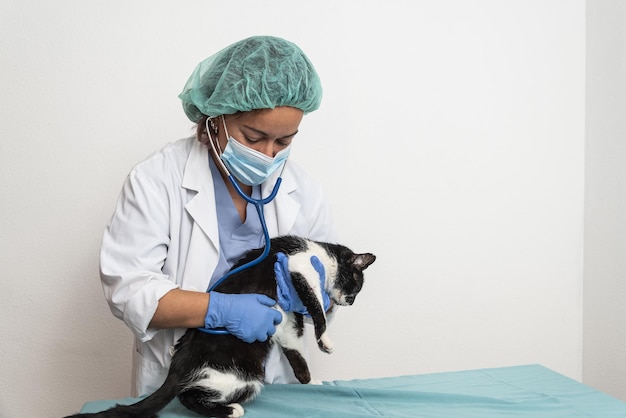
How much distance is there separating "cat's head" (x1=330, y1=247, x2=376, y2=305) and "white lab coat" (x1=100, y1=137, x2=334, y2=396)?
0.17m

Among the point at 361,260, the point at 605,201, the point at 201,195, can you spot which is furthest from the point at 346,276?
the point at 605,201

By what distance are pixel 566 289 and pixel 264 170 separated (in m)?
1.68

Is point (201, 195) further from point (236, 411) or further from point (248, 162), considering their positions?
point (236, 411)

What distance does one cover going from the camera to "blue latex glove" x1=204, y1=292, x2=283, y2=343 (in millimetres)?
1430

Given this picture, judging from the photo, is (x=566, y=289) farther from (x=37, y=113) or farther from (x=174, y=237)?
(x=37, y=113)

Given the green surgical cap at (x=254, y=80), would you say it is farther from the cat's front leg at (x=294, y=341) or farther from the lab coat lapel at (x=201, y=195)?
the cat's front leg at (x=294, y=341)

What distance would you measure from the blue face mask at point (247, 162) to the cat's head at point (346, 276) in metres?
0.33

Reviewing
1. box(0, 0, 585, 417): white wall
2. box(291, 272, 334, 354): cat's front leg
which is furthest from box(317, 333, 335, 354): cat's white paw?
box(0, 0, 585, 417): white wall

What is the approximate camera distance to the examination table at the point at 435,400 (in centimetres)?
143

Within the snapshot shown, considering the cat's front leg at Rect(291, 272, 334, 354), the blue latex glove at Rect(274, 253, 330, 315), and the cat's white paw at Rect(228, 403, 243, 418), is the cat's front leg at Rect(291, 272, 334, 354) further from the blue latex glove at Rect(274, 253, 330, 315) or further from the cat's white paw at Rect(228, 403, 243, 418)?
the cat's white paw at Rect(228, 403, 243, 418)

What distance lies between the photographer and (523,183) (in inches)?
102

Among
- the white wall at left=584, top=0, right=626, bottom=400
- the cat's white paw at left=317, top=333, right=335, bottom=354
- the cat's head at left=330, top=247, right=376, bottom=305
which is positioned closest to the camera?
the cat's white paw at left=317, top=333, right=335, bottom=354

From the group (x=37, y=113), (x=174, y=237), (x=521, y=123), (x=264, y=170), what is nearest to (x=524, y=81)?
(x=521, y=123)

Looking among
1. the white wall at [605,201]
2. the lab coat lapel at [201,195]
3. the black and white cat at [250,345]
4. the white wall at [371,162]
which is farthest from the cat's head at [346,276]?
the white wall at [605,201]
